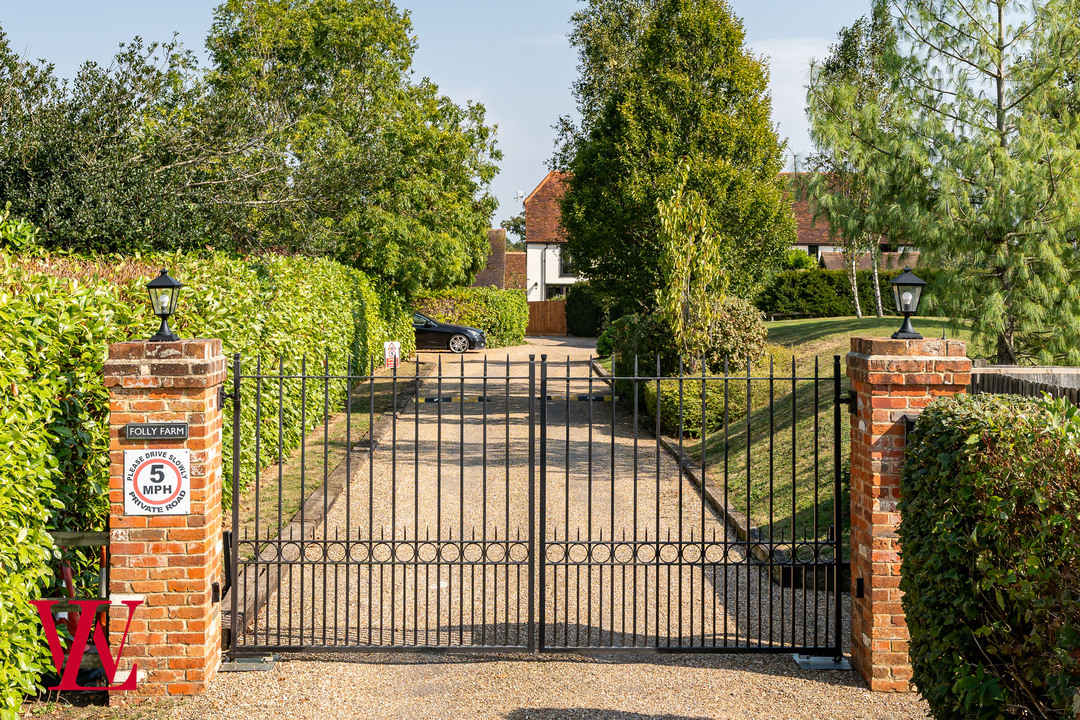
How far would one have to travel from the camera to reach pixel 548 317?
44.7 m

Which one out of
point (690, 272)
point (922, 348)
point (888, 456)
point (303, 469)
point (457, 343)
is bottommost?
point (303, 469)

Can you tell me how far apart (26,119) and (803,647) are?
35.0ft

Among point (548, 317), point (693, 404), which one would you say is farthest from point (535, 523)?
point (548, 317)

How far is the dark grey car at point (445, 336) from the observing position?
104 ft

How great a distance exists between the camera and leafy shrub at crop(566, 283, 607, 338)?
136 feet

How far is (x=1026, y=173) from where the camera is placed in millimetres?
9891

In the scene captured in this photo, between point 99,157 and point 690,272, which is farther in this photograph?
point 690,272

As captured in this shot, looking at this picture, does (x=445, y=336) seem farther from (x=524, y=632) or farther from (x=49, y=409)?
(x=49, y=409)

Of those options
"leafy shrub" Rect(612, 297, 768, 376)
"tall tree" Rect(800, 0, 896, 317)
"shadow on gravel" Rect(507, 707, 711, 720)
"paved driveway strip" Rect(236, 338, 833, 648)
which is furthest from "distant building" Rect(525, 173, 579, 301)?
"shadow on gravel" Rect(507, 707, 711, 720)

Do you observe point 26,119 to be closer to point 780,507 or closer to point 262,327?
point 262,327

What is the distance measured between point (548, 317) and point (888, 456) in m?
39.4

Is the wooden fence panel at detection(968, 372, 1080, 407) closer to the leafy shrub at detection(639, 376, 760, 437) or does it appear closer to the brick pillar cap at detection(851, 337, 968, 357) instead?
the brick pillar cap at detection(851, 337, 968, 357)

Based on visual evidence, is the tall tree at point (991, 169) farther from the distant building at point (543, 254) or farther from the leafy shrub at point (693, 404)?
the distant building at point (543, 254)

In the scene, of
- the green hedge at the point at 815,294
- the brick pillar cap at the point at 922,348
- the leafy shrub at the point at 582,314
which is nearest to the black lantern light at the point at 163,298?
the brick pillar cap at the point at 922,348
